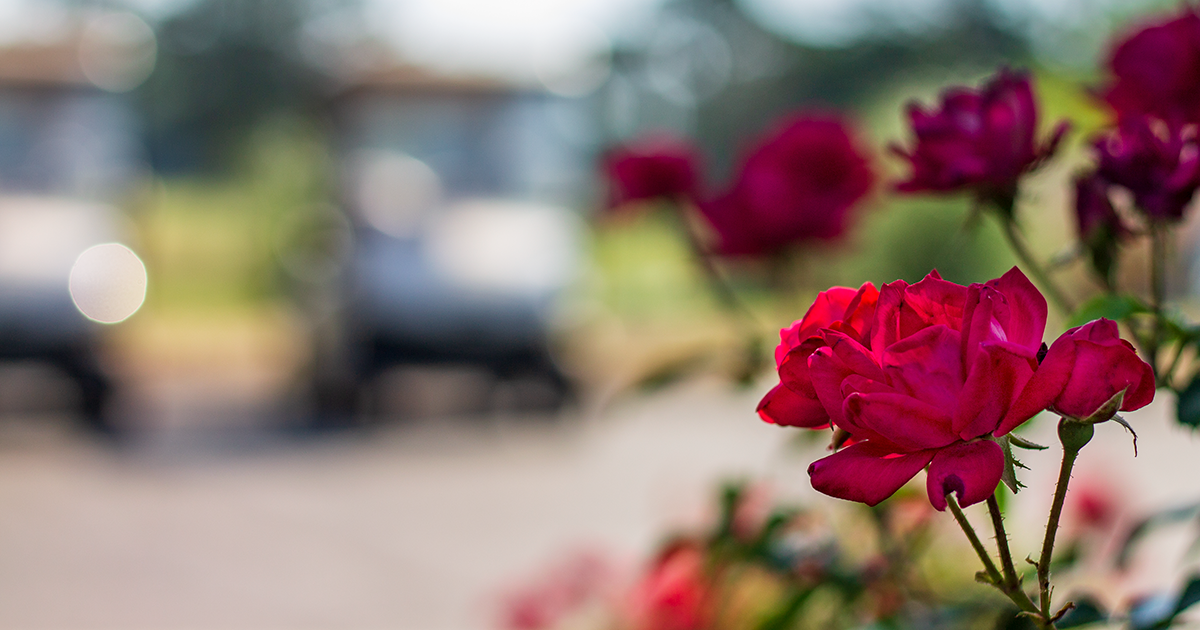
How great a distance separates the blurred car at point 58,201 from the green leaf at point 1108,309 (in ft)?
19.1

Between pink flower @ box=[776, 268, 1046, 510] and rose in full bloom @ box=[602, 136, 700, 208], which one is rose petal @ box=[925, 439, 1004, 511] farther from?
rose in full bloom @ box=[602, 136, 700, 208]

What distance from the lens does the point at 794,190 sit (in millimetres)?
988

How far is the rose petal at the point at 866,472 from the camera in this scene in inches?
15.0

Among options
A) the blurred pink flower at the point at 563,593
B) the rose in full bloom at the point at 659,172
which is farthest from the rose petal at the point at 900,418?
the blurred pink flower at the point at 563,593

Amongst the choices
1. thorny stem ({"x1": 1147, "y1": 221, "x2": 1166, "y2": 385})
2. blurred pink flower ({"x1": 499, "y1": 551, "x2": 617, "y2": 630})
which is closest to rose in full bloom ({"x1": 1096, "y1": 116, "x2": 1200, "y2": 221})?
thorny stem ({"x1": 1147, "y1": 221, "x2": 1166, "y2": 385})

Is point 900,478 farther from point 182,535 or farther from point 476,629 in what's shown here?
point 182,535

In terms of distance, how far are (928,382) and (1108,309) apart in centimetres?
19

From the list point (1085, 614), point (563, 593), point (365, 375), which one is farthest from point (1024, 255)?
point (365, 375)

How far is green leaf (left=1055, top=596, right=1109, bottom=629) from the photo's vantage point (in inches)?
20.1

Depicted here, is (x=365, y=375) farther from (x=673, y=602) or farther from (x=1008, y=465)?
(x=1008, y=465)

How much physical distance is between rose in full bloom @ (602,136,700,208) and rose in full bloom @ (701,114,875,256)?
0.36 feet

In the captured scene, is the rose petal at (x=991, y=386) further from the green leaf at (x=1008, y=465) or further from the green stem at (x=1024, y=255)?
the green stem at (x=1024, y=255)

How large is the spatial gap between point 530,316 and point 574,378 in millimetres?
454

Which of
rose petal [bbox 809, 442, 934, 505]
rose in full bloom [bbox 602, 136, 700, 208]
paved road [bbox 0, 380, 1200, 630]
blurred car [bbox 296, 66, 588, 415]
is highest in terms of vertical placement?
rose in full bloom [bbox 602, 136, 700, 208]
